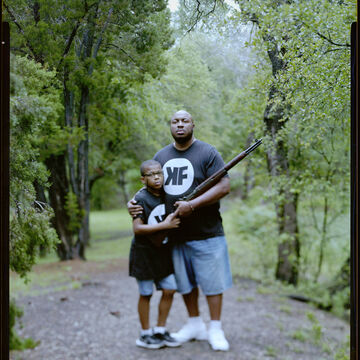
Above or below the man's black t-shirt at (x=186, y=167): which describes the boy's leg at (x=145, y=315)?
below

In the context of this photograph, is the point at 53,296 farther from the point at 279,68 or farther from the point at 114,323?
the point at 279,68

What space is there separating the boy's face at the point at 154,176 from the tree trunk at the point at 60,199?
1.67 feet

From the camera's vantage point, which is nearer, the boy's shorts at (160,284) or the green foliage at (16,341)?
the boy's shorts at (160,284)

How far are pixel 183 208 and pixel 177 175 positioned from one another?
20 centimetres

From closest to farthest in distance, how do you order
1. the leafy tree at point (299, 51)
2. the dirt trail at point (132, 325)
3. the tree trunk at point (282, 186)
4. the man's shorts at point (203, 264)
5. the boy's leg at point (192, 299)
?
the leafy tree at point (299, 51), the tree trunk at point (282, 186), the man's shorts at point (203, 264), the boy's leg at point (192, 299), the dirt trail at point (132, 325)

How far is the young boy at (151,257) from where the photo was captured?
2162 millimetres

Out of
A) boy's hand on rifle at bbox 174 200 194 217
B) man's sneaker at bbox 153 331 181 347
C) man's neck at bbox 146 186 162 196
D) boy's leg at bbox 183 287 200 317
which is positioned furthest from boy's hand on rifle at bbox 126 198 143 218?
man's sneaker at bbox 153 331 181 347

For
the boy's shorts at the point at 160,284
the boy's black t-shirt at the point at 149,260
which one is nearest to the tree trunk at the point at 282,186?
the boy's black t-shirt at the point at 149,260

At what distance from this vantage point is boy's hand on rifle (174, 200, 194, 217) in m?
2.10

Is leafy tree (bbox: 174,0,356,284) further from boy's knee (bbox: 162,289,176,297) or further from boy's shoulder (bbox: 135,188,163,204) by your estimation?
boy's knee (bbox: 162,289,176,297)

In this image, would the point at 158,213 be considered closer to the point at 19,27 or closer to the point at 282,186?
the point at 19,27

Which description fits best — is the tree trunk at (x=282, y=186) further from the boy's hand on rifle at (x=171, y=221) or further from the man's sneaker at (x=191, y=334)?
the man's sneaker at (x=191, y=334)

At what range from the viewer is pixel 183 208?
2.11 metres

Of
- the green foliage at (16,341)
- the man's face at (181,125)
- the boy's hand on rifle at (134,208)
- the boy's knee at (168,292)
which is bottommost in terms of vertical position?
the green foliage at (16,341)
